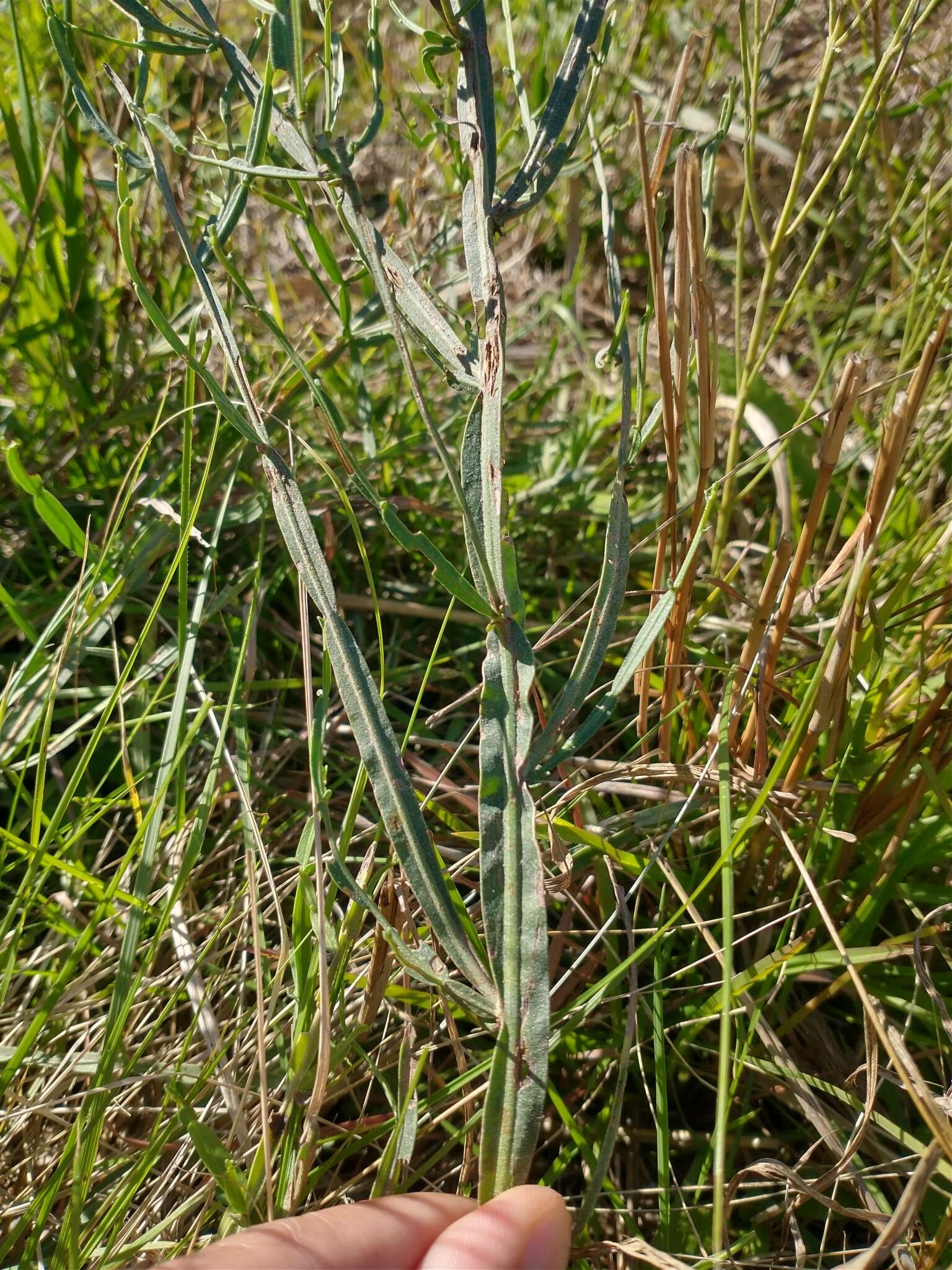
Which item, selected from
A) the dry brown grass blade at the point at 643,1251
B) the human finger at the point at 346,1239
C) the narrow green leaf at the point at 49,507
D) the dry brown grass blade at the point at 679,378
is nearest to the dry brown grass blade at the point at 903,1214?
the dry brown grass blade at the point at 643,1251

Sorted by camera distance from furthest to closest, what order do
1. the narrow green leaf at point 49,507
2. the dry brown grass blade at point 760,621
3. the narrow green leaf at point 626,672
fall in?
the narrow green leaf at point 49,507, the dry brown grass blade at point 760,621, the narrow green leaf at point 626,672

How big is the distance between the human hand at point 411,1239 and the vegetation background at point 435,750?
0.19ft

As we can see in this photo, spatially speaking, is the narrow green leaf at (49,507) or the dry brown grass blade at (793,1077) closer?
the dry brown grass blade at (793,1077)

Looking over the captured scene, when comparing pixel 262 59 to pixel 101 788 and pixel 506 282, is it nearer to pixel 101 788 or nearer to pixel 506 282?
pixel 506 282

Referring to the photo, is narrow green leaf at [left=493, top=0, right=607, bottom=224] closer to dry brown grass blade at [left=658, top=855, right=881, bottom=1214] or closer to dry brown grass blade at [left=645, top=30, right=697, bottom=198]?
dry brown grass blade at [left=645, top=30, right=697, bottom=198]

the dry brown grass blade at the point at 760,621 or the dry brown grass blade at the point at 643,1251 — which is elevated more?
the dry brown grass blade at the point at 760,621

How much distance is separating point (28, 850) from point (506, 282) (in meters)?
1.44

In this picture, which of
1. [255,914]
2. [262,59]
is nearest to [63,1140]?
[255,914]

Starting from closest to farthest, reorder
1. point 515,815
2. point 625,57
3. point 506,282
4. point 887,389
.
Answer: point 515,815 → point 887,389 → point 625,57 → point 506,282

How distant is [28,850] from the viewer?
0.85 m

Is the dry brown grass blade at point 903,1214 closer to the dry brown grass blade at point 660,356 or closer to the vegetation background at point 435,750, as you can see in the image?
the vegetation background at point 435,750

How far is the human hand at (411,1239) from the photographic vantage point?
0.62 metres

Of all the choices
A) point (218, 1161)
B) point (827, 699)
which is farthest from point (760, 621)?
point (218, 1161)

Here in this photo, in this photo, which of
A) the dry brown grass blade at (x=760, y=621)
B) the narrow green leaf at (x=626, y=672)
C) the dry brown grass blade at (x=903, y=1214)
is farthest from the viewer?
the dry brown grass blade at (x=760, y=621)
